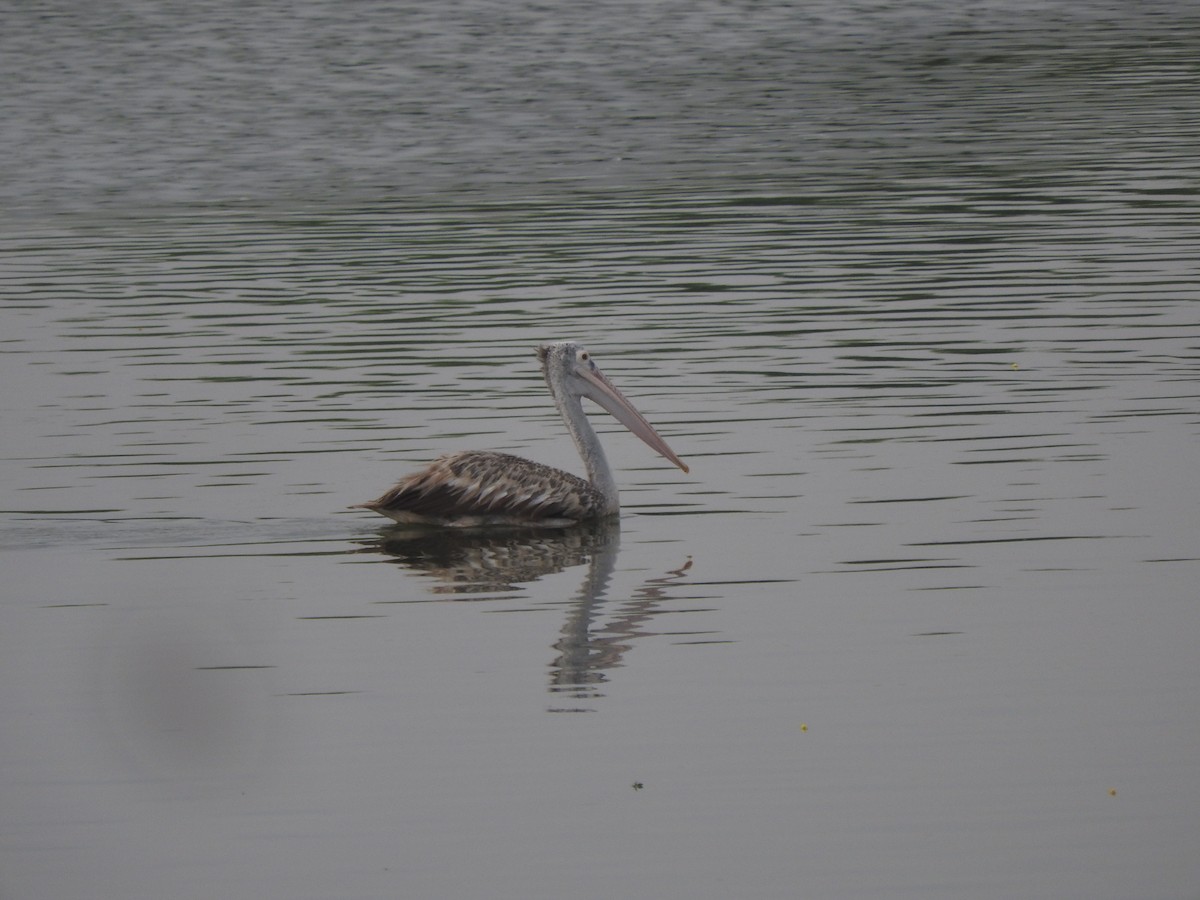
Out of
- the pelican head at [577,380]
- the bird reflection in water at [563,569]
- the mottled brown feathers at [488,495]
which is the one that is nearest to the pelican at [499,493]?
the mottled brown feathers at [488,495]

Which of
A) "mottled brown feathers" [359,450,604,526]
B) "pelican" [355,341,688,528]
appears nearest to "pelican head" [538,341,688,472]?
"pelican" [355,341,688,528]

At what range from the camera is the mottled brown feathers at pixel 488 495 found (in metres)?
13.0

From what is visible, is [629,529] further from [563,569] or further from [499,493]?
[563,569]

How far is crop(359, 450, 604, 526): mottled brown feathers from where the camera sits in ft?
42.6

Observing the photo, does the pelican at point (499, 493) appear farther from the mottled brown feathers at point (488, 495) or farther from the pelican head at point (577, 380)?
the pelican head at point (577, 380)

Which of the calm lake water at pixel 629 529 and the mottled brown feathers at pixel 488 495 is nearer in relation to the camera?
the calm lake water at pixel 629 529

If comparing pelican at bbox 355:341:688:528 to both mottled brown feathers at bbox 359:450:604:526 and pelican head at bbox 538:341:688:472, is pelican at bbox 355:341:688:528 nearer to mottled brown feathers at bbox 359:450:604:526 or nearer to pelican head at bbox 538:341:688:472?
mottled brown feathers at bbox 359:450:604:526

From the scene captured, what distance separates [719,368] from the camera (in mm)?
17500

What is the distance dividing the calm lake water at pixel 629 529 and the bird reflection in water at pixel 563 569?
41 millimetres

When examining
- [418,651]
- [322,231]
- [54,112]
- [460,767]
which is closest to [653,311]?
[322,231]

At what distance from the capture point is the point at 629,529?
1326 centimetres

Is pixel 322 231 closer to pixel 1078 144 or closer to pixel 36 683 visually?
pixel 1078 144

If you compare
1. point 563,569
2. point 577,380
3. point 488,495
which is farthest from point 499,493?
point 577,380

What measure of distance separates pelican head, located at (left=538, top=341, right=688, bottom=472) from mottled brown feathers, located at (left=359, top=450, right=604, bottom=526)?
963 mm
